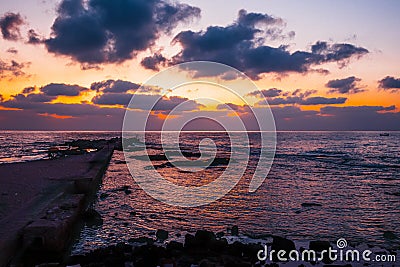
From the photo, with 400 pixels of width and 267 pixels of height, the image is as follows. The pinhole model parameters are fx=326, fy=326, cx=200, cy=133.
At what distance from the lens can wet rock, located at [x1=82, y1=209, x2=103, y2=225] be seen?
13.0 meters

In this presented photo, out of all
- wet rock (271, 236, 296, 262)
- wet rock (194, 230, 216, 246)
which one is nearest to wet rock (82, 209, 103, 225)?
wet rock (194, 230, 216, 246)

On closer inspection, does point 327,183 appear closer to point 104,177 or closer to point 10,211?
point 104,177

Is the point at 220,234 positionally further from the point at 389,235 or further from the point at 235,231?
the point at 389,235

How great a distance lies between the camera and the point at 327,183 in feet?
80.9

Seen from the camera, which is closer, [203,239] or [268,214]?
[203,239]

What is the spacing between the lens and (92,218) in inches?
529

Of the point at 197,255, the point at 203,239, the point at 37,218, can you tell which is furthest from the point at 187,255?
the point at 37,218

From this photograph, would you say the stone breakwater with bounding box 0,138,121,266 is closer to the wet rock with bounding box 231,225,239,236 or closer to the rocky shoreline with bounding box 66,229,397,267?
the rocky shoreline with bounding box 66,229,397,267

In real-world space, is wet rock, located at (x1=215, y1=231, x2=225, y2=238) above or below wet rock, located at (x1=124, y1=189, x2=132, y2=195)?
above

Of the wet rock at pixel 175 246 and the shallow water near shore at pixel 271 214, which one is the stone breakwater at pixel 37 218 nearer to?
the shallow water near shore at pixel 271 214

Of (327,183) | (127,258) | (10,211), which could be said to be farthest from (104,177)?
(127,258)

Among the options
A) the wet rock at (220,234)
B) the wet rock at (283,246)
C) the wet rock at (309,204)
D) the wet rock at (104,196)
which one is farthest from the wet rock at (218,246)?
the wet rock at (104,196)

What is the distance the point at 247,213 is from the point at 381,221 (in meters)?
5.62

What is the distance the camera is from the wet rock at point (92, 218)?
13.0m
